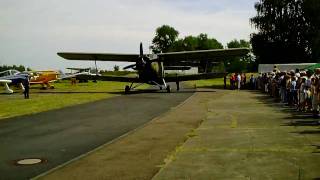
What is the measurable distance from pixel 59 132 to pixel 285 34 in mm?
57747

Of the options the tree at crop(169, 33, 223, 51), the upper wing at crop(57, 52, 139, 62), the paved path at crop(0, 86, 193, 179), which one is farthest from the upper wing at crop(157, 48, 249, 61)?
the tree at crop(169, 33, 223, 51)

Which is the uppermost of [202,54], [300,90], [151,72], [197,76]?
[202,54]

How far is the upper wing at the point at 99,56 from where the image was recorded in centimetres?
4028

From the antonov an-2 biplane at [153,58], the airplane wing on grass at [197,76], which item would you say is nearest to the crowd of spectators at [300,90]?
the antonov an-2 biplane at [153,58]

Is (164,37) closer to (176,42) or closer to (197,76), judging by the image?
(176,42)

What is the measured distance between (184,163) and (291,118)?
9.19 metres

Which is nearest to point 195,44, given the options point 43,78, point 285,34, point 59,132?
point 285,34

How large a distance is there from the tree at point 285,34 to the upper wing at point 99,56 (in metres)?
32.8

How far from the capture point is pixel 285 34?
68.1m

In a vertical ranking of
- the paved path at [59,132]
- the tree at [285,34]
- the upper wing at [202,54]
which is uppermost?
the tree at [285,34]

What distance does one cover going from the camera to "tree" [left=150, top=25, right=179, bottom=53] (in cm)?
17950

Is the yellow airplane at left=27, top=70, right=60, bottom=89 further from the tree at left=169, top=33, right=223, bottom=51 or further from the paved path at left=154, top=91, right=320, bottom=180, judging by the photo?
the tree at left=169, top=33, right=223, bottom=51

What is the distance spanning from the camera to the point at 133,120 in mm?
18594

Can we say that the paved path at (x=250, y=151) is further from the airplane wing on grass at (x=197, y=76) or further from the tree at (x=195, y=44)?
the tree at (x=195, y=44)
